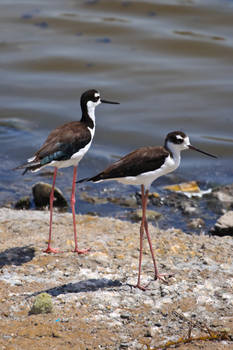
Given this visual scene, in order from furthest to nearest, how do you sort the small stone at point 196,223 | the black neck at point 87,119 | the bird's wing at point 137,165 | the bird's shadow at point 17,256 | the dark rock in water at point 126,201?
the dark rock in water at point 126,201 → the small stone at point 196,223 → the black neck at point 87,119 → the bird's shadow at point 17,256 → the bird's wing at point 137,165

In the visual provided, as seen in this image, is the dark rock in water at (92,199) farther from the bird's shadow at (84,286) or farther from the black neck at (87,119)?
the bird's shadow at (84,286)

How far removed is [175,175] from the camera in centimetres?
1156

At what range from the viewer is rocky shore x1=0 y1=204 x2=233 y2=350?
5531 millimetres

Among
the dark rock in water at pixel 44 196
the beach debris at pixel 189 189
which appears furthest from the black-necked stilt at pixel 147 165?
the beach debris at pixel 189 189

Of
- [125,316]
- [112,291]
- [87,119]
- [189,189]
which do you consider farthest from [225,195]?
[125,316]

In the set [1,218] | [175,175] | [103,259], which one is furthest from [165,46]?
[103,259]

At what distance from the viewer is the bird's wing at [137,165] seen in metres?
6.62

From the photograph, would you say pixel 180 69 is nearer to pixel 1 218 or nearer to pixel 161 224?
pixel 161 224

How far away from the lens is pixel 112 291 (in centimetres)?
633

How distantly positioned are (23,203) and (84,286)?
3851mm

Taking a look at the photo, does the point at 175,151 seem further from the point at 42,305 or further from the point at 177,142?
the point at 42,305

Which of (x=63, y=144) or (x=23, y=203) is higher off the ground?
(x=63, y=144)

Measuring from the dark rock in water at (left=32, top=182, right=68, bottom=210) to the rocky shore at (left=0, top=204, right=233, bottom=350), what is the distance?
69.4 inches

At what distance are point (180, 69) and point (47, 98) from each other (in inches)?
138
